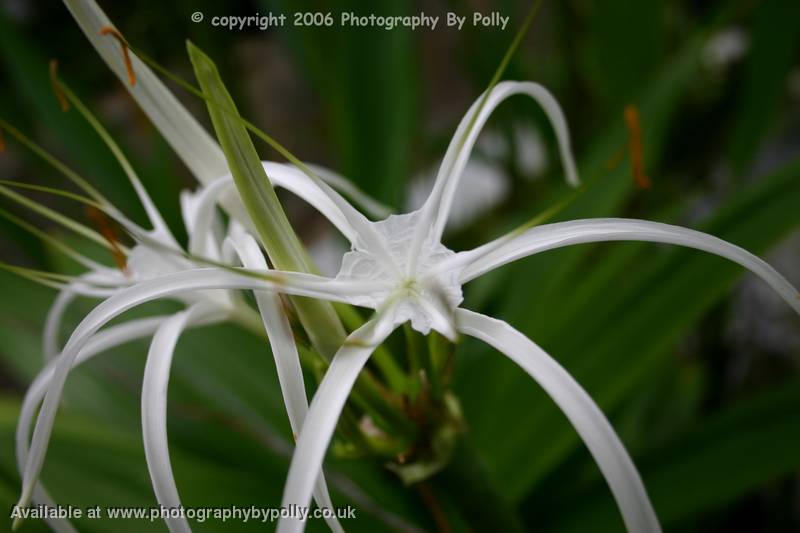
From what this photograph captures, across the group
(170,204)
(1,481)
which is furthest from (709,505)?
(170,204)

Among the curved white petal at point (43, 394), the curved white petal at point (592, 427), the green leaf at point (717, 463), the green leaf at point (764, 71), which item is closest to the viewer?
the curved white petal at point (592, 427)

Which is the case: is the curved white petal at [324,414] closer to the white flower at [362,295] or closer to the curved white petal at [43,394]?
the white flower at [362,295]

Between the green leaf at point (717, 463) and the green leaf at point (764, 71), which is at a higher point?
the green leaf at point (764, 71)

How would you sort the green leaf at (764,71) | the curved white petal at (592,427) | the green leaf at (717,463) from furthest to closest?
the green leaf at (764,71) → the green leaf at (717,463) → the curved white petal at (592,427)

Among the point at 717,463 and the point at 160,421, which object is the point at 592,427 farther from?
the point at 717,463

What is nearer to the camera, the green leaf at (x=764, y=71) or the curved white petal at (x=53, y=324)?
the curved white petal at (x=53, y=324)

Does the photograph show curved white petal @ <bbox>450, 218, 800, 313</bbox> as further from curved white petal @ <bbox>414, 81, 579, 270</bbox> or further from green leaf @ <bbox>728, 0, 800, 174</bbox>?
green leaf @ <bbox>728, 0, 800, 174</bbox>

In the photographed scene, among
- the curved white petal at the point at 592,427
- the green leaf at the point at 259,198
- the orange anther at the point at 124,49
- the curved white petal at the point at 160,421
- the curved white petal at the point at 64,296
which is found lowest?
the curved white petal at the point at 592,427

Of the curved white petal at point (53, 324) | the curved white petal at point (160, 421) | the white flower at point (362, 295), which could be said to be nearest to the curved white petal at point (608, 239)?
the white flower at point (362, 295)
